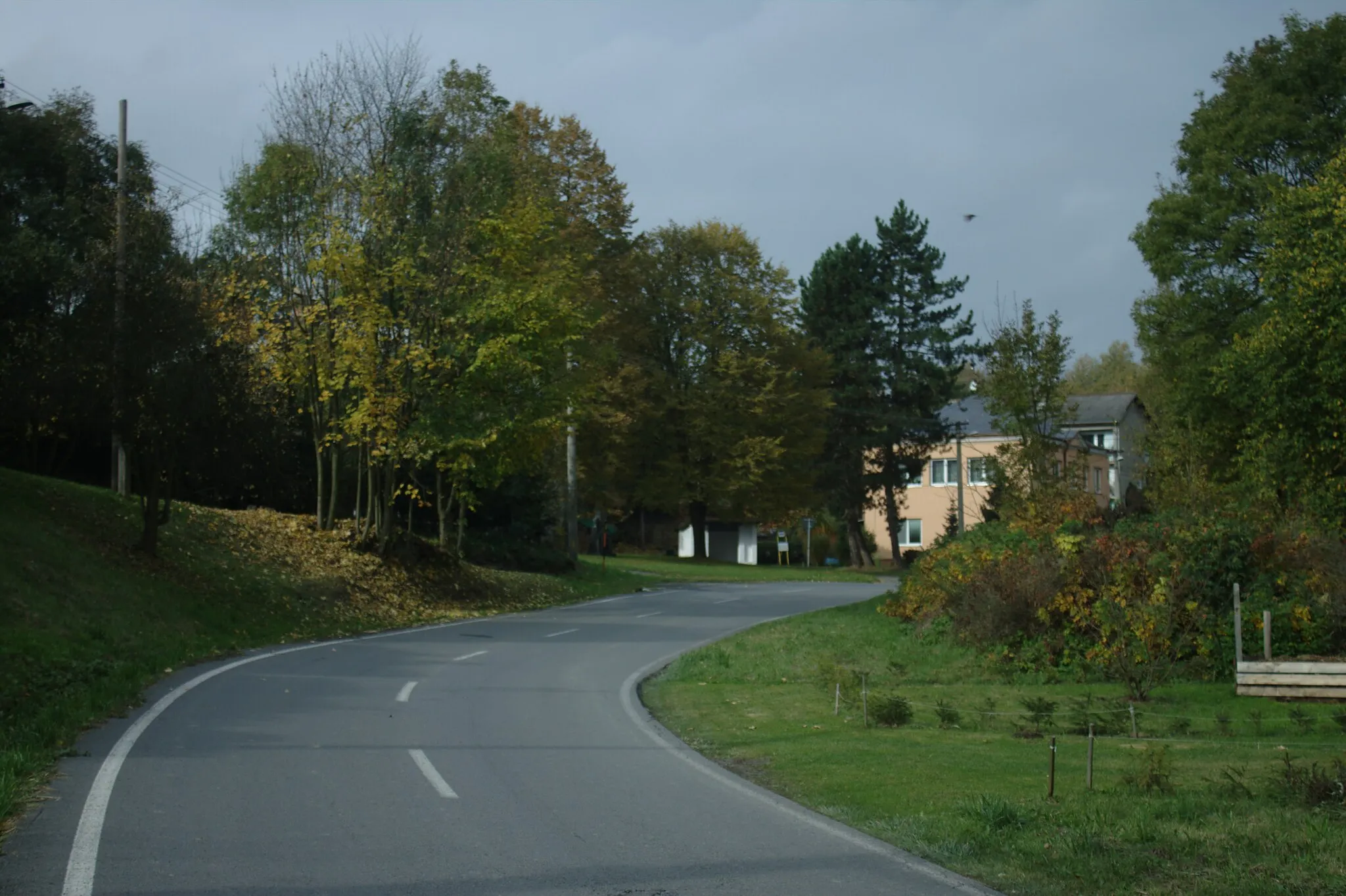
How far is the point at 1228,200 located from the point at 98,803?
1238 inches

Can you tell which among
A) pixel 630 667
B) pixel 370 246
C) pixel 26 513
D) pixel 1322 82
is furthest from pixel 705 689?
pixel 1322 82

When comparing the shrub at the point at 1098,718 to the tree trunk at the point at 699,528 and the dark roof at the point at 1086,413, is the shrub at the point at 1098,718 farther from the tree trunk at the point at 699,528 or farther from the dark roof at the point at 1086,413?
the dark roof at the point at 1086,413

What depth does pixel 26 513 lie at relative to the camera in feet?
75.4

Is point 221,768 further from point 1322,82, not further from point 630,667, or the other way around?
point 1322,82

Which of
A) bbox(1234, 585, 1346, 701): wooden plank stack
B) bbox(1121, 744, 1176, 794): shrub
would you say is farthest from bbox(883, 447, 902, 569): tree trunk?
bbox(1121, 744, 1176, 794): shrub

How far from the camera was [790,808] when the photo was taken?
30.3ft

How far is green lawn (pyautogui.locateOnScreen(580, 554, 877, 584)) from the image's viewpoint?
51.5 metres

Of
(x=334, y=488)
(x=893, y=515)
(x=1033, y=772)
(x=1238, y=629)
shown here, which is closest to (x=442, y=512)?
(x=334, y=488)

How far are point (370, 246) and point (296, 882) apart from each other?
79.9 feet

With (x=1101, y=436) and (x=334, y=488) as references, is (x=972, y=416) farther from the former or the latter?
(x=334, y=488)

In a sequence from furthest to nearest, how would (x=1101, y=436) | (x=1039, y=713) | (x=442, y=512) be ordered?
(x=1101, y=436) < (x=442, y=512) < (x=1039, y=713)

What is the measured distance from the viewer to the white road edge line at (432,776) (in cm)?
946

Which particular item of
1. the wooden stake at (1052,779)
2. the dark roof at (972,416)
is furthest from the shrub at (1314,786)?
the dark roof at (972,416)

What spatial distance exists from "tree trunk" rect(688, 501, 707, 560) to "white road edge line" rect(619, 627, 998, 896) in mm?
45239
